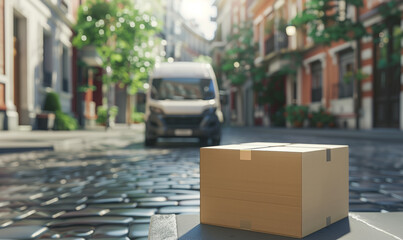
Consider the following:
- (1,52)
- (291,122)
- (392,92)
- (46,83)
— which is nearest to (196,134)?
A: (1,52)

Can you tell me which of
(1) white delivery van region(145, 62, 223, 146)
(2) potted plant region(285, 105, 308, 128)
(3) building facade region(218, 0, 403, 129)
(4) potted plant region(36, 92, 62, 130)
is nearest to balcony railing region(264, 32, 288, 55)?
(3) building facade region(218, 0, 403, 129)

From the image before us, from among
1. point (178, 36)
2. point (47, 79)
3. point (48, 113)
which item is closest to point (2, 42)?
point (48, 113)

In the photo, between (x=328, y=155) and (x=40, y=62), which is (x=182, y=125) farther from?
(x=40, y=62)

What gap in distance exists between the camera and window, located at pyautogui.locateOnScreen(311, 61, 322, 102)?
2358cm

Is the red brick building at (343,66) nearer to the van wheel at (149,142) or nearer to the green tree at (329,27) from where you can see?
the green tree at (329,27)

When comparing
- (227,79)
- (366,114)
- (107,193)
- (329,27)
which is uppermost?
(329,27)

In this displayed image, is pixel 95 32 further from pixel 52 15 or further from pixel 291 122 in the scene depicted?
pixel 291 122

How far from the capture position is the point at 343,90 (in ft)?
Answer: 67.9

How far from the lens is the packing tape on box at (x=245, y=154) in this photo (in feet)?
8.06

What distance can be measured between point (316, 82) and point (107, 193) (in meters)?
21.2

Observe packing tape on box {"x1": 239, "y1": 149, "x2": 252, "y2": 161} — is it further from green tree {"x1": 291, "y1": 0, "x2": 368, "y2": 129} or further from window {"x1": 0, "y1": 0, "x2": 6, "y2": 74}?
green tree {"x1": 291, "y1": 0, "x2": 368, "y2": 129}

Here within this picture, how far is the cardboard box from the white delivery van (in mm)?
8230

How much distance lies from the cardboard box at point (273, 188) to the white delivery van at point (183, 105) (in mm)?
8230

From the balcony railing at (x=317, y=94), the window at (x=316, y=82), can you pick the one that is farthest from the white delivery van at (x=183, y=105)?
the window at (x=316, y=82)
